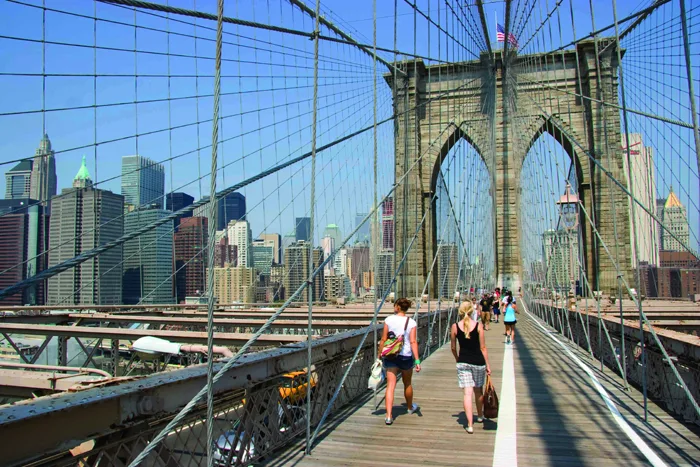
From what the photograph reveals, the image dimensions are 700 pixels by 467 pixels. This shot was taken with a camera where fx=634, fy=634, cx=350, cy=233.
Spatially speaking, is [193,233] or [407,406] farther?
[193,233]

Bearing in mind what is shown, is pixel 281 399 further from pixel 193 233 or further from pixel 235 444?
pixel 193 233

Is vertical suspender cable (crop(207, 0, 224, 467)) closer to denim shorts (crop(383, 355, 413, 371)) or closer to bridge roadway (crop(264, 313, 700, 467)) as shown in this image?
bridge roadway (crop(264, 313, 700, 467))

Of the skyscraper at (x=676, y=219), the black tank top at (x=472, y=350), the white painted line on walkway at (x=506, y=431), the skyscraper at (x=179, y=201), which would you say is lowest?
the white painted line on walkway at (x=506, y=431)

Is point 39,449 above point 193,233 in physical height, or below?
below

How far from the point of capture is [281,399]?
3.95 m

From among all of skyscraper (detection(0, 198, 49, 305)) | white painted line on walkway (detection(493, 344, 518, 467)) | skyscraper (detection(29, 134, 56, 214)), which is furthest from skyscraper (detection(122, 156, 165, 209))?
white painted line on walkway (detection(493, 344, 518, 467))

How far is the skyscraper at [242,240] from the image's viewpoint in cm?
1499

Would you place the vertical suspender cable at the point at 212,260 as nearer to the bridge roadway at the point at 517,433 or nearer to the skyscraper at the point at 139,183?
the bridge roadway at the point at 517,433

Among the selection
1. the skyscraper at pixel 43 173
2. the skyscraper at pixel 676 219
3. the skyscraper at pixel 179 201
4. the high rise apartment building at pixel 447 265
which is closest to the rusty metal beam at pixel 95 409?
the skyscraper at pixel 43 173

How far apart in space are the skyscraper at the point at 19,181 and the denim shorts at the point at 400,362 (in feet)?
9.91

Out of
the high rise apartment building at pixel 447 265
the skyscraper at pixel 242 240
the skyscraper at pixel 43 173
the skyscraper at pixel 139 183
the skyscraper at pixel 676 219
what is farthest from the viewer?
the skyscraper at pixel 676 219

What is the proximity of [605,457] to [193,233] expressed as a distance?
8.89 metres

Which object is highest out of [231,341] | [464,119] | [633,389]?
[464,119]

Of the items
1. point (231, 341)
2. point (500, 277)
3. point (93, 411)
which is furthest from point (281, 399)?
point (500, 277)
